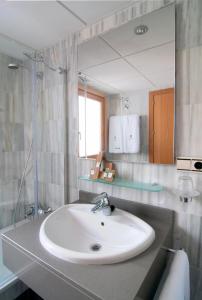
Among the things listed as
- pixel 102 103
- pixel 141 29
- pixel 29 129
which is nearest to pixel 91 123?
pixel 102 103

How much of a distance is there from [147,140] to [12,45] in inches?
55.5

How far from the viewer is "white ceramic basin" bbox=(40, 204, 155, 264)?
2.89 ft

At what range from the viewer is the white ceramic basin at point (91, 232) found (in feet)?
2.89

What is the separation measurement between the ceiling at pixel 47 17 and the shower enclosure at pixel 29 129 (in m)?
0.11

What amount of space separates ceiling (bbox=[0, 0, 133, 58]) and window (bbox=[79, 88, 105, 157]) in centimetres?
47

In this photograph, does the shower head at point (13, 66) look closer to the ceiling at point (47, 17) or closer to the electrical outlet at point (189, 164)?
the ceiling at point (47, 17)

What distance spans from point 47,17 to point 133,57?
660 mm

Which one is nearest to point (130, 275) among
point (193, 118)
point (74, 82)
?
point (193, 118)

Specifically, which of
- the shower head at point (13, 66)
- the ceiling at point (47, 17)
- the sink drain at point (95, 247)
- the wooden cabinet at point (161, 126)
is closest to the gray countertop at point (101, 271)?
the sink drain at point (95, 247)

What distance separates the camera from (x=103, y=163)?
4.29ft

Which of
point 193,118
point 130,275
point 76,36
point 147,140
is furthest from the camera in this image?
point 76,36

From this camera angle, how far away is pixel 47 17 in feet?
4.06

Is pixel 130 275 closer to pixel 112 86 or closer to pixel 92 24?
pixel 112 86

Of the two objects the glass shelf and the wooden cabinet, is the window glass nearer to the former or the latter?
the glass shelf
